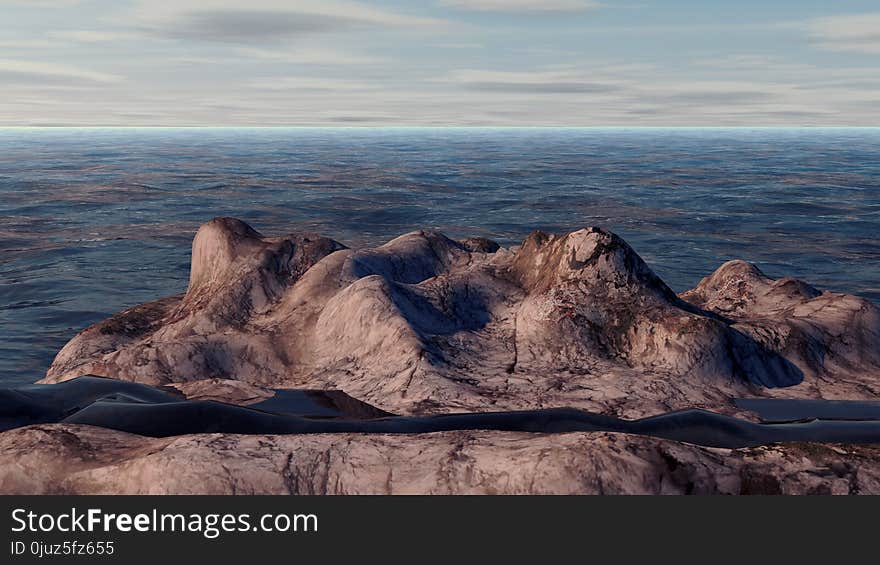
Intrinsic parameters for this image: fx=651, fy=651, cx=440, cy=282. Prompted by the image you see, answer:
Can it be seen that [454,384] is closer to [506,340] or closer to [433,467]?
[506,340]

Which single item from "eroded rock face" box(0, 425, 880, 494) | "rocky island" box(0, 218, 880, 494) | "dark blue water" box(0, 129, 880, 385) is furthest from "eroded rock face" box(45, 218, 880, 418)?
"dark blue water" box(0, 129, 880, 385)

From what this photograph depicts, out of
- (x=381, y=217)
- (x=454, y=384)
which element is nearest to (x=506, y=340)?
(x=454, y=384)

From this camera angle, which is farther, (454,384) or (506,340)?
(506,340)

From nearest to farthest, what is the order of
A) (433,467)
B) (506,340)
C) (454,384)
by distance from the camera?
(433,467) < (454,384) < (506,340)

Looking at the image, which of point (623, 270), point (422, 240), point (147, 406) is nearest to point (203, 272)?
point (422, 240)

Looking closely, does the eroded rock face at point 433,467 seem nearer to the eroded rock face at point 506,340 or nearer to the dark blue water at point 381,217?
the eroded rock face at point 506,340

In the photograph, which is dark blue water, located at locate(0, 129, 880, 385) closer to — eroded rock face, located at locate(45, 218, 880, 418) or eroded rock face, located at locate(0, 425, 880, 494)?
eroded rock face, located at locate(45, 218, 880, 418)
